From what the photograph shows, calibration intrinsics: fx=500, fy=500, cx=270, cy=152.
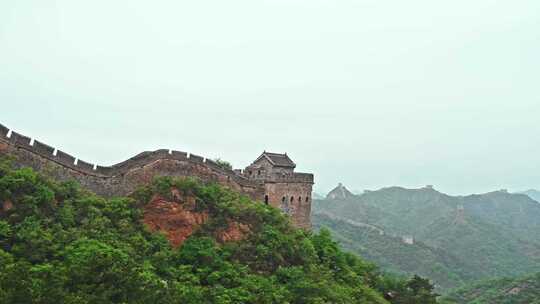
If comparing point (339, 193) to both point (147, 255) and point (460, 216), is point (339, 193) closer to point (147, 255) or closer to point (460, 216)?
point (460, 216)

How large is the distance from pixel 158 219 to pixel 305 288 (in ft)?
17.9

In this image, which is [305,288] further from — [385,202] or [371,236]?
[385,202]

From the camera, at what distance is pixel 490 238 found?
90375 millimetres

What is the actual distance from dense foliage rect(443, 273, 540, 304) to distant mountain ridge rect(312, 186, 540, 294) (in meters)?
17.0

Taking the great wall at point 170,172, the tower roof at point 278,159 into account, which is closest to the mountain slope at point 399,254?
the tower roof at point 278,159

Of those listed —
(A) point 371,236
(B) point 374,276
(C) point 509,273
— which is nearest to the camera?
(B) point 374,276

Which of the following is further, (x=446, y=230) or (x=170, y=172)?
(x=446, y=230)

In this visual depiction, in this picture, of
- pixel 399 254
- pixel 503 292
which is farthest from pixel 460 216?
pixel 503 292

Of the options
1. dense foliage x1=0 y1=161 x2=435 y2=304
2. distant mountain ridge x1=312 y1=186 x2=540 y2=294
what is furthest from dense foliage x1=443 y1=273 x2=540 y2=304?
dense foliage x1=0 y1=161 x2=435 y2=304

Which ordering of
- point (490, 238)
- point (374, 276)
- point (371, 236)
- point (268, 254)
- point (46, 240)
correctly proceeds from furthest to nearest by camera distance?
point (490, 238) < point (371, 236) < point (374, 276) < point (268, 254) < point (46, 240)

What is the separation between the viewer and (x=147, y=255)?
15109 mm

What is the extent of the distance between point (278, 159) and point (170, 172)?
7072 millimetres

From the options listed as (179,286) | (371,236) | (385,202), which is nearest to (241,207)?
(179,286)

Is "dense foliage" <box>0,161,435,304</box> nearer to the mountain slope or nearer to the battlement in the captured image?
the battlement
